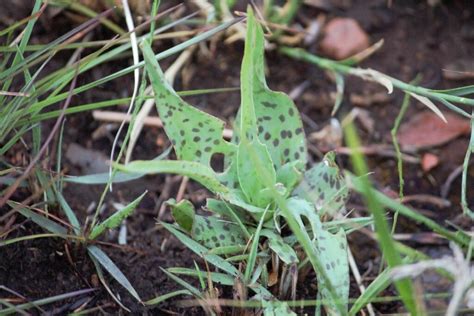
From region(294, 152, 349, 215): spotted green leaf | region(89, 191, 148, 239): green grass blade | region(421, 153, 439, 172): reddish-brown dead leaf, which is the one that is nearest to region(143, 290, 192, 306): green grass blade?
region(89, 191, 148, 239): green grass blade

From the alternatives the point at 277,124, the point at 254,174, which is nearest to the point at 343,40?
the point at 277,124

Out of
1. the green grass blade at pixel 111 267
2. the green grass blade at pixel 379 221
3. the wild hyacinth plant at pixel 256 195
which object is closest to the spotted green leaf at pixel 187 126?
the wild hyacinth plant at pixel 256 195

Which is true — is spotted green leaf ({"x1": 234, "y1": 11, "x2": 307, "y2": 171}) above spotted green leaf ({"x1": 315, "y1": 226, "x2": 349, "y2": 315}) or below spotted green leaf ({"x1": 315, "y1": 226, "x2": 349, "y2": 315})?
above

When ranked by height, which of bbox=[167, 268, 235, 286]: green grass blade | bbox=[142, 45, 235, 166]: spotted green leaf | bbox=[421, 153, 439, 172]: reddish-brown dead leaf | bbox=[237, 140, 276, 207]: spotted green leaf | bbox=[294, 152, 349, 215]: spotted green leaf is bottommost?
bbox=[421, 153, 439, 172]: reddish-brown dead leaf

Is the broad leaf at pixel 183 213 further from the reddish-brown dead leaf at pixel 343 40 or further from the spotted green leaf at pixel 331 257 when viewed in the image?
the reddish-brown dead leaf at pixel 343 40

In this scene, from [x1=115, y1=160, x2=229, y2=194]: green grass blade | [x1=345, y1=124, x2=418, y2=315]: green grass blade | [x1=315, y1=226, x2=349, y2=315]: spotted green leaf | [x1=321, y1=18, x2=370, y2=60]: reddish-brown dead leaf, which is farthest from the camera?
[x1=321, y1=18, x2=370, y2=60]: reddish-brown dead leaf

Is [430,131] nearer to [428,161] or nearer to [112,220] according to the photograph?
[428,161]

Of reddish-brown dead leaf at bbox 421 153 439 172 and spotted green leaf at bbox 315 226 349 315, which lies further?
reddish-brown dead leaf at bbox 421 153 439 172

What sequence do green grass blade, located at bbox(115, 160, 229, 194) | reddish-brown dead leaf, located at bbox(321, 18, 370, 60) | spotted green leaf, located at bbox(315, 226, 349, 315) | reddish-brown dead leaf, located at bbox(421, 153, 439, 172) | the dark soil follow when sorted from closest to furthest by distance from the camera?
green grass blade, located at bbox(115, 160, 229, 194) → spotted green leaf, located at bbox(315, 226, 349, 315) → the dark soil → reddish-brown dead leaf, located at bbox(421, 153, 439, 172) → reddish-brown dead leaf, located at bbox(321, 18, 370, 60)

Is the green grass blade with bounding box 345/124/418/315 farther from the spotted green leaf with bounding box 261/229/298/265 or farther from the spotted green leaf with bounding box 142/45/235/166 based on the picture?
the spotted green leaf with bounding box 142/45/235/166

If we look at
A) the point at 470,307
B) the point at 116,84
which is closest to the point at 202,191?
the point at 116,84
